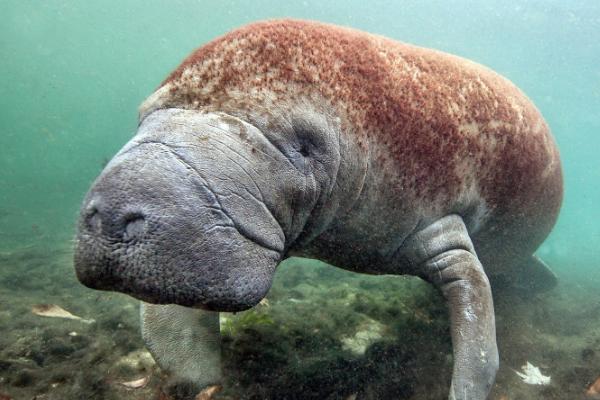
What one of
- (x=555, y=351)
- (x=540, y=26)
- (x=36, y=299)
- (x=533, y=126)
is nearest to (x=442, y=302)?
(x=555, y=351)

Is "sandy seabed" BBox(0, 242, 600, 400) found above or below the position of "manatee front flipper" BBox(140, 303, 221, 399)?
below

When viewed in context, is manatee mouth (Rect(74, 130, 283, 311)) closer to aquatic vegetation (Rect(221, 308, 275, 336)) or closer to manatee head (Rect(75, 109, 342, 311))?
manatee head (Rect(75, 109, 342, 311))

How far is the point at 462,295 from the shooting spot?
297 centimetres

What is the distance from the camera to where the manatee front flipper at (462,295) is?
272 centimetres

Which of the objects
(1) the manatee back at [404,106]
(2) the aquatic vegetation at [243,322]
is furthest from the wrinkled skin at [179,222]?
(2) the aquatic vegetation at [243,322]

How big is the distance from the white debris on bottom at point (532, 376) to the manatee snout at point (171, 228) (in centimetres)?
321

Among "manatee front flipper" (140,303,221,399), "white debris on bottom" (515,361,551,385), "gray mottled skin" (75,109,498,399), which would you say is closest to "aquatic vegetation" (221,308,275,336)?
"manatee front flipper" (140,303,221,399)

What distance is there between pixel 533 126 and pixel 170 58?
365 feet

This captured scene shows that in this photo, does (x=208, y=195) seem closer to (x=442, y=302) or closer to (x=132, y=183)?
(x=132, y=183)

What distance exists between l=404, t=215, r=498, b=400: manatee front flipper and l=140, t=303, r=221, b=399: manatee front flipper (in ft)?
5.43

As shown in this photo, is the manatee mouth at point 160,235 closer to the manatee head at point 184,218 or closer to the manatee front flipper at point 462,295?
the manatee head at point 184,218

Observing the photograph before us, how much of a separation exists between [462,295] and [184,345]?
207cm

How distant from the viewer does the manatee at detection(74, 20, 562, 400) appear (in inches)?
64.1

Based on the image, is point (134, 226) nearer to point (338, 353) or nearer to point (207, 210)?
point (207, 210)
